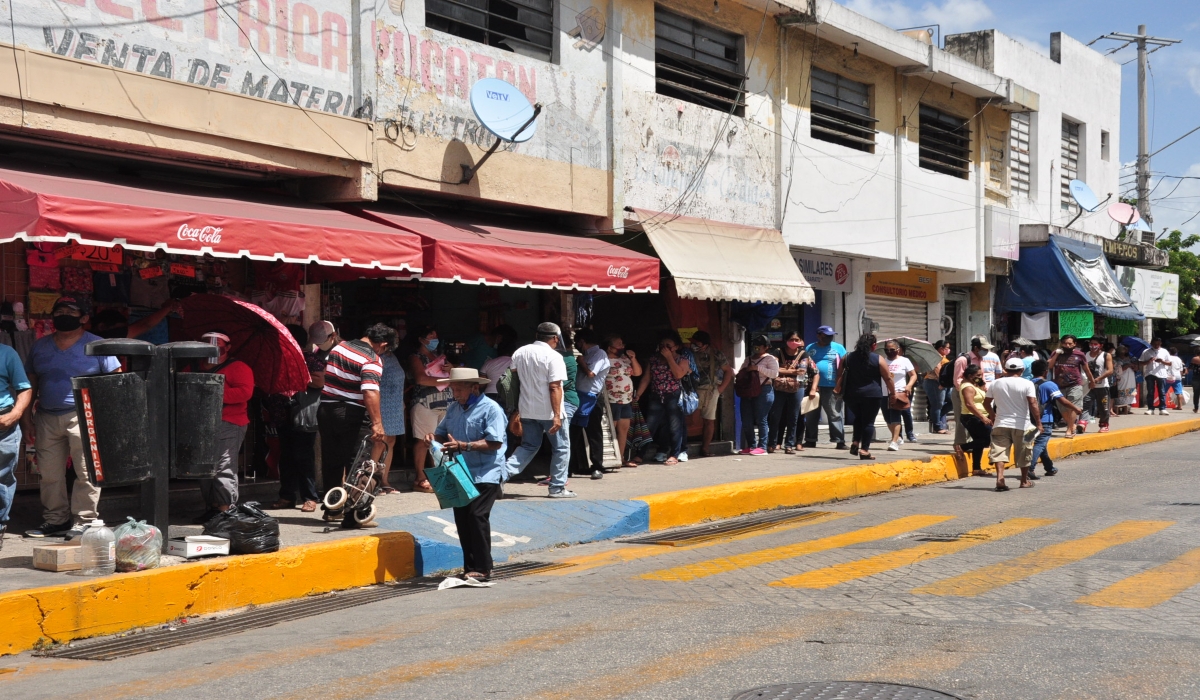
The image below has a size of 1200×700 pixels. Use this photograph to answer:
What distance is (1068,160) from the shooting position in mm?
29672

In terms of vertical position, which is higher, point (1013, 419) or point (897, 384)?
point (897, 384)

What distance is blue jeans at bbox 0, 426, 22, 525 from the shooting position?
8.30 m

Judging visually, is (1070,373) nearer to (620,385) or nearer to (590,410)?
(620,385)

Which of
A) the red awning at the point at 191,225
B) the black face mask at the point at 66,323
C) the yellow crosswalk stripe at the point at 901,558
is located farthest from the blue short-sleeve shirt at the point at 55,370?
the yellow crosswalk stripe at the point at 901,558

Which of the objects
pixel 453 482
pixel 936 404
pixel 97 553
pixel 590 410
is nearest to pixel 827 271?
pixel 936 404

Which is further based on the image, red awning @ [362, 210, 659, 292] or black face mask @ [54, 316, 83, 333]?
red awning @ [362, 210, 659, 292]

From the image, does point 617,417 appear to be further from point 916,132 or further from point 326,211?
point 916,132

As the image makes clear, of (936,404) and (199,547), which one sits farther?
(936,404)

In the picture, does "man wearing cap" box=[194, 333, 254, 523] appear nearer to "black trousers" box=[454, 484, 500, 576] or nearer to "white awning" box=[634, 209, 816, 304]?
"black trousers" box=[454, 484, 500, 576]

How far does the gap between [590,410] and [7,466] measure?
6750mm

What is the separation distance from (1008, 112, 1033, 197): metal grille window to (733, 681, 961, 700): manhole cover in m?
23.1

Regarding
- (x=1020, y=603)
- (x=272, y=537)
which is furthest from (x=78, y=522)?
(x=1020, y=603)

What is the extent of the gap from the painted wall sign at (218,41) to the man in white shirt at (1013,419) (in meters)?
8.01

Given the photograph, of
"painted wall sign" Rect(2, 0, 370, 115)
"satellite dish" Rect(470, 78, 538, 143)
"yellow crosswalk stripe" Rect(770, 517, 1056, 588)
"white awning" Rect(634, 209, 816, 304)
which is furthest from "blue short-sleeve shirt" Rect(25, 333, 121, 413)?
"white awning" Rect(634, 209, 816, 304)
